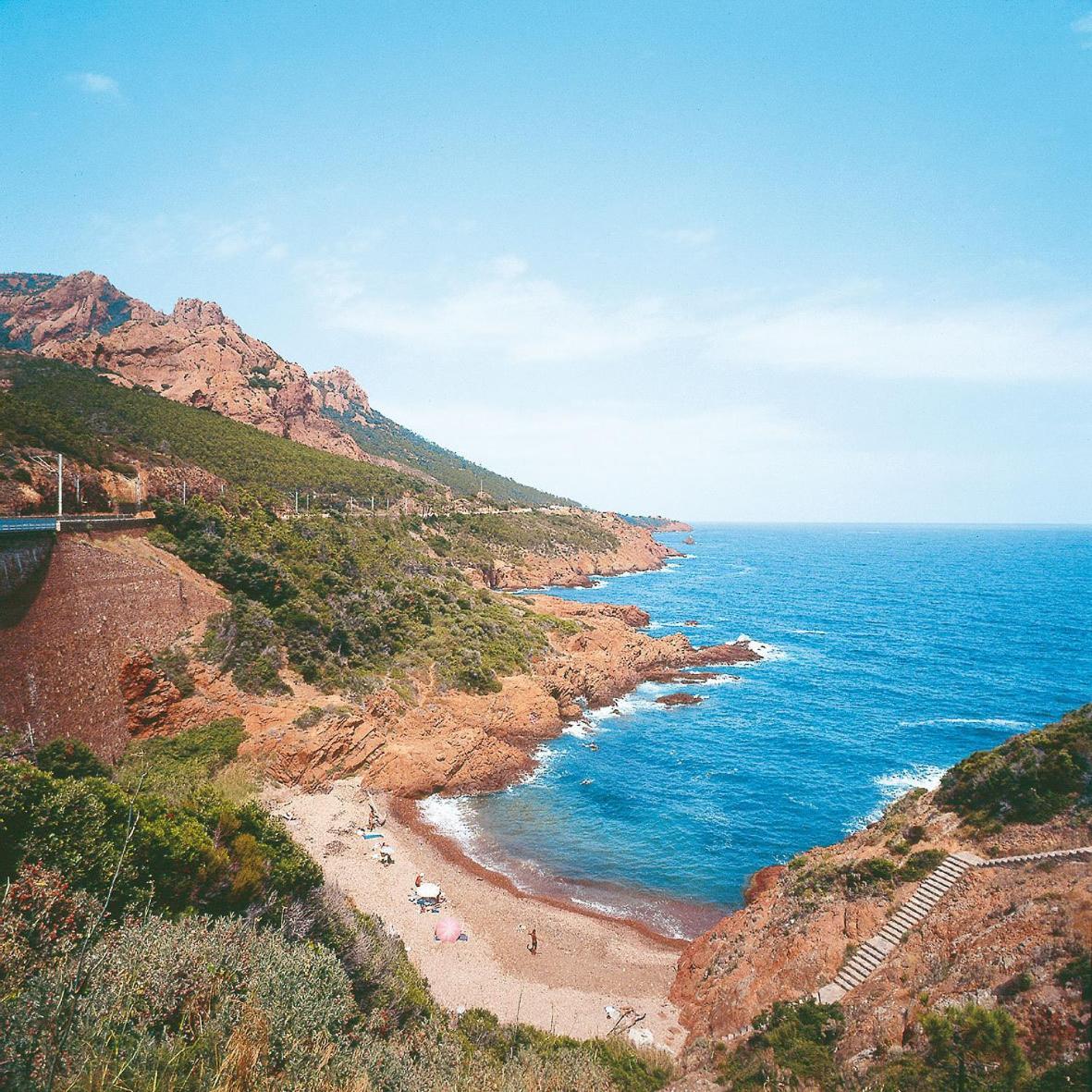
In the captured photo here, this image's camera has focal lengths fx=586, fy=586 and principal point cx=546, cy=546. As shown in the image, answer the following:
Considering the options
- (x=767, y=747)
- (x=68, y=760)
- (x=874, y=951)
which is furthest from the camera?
(x=767, y=747)

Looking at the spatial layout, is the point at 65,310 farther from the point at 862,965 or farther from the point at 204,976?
the point at 862,965

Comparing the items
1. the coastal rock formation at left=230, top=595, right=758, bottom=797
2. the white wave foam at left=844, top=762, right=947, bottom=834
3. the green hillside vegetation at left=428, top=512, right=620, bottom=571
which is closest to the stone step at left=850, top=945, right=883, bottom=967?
the white wave foam at left=844, top=762, right=947, bottom=834

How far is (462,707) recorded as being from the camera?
36.9 m

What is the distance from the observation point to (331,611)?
37969 mm

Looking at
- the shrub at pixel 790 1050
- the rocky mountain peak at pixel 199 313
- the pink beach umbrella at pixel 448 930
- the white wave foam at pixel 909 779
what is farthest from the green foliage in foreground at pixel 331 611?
the rocky mountain peak at pixel 199 313

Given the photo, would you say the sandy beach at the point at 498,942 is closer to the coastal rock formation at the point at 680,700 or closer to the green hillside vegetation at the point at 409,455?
the coastal rock formation at the point at 680,700

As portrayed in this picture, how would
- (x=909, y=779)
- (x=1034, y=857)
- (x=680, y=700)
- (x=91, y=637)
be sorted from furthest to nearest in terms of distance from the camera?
(x=680, y=700) → (x=909, y=779) → (x=91, y=637) → (x=1034, y=857)

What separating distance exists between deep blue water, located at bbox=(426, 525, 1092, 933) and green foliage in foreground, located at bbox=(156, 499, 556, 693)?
9.30 m

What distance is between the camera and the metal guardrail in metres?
24.0

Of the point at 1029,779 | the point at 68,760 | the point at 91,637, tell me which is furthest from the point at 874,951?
the point at 91,637

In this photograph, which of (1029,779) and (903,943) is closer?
(903,943)

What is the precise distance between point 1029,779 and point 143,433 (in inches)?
2588

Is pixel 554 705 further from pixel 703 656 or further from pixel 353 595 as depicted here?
pixel 703 656

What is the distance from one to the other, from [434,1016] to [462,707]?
23.6 metres
